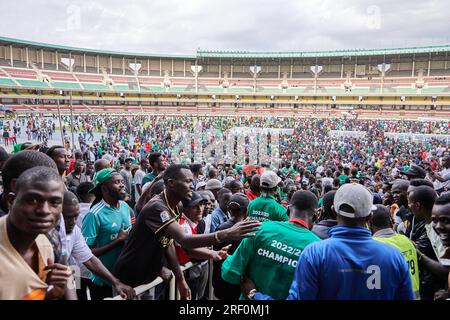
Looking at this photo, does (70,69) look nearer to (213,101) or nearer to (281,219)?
(213,101)

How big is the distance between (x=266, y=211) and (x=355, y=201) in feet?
5.89

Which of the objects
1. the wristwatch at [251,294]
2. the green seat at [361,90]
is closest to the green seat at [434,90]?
the green seat at [361,90]

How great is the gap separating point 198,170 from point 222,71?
52634 millimetres

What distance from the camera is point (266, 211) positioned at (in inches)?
154

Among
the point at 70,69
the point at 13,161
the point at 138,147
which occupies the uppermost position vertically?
the point at 70,69

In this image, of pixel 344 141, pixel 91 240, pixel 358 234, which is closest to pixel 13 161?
pixel 91 240

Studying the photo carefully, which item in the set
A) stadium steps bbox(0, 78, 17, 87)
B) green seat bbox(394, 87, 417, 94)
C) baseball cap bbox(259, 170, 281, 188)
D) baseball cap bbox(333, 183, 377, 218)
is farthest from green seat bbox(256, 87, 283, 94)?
baseball cap bbox(333, 183, 377, 218)

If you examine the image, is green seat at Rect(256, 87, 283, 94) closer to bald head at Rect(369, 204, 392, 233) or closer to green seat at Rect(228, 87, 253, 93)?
green seat at Rect(228, 87, 253, 93)

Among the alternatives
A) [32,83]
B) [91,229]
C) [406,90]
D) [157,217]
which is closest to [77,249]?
[91,229]

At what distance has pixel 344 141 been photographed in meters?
23.1

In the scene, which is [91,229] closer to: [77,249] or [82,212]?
[77,249]

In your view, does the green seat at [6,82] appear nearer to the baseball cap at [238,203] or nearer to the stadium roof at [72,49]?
the stadium roof at [72,49]

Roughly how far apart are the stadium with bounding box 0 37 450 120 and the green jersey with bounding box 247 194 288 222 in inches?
1627

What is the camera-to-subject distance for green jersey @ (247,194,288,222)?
3.88 meters
